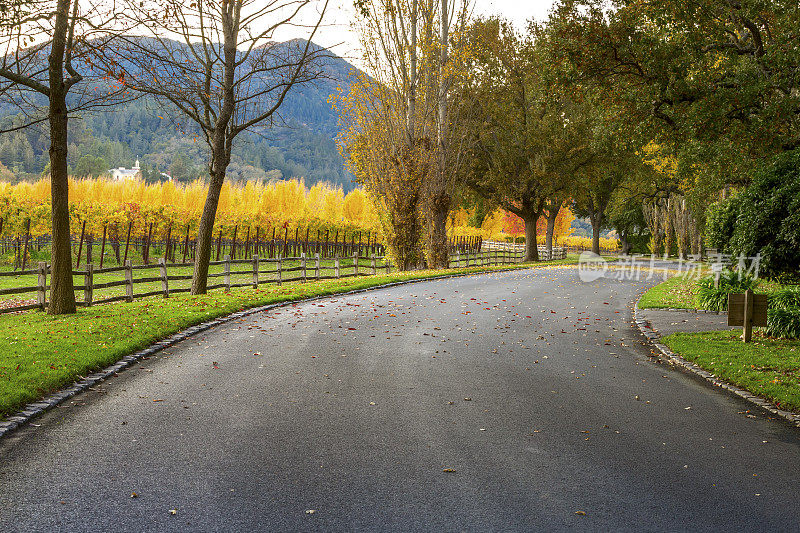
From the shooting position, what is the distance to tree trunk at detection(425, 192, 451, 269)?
1142 inches

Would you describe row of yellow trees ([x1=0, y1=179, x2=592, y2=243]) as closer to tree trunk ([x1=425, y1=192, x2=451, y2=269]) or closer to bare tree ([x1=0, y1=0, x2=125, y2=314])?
tree trunk ([x1=425, y1=192, x2=451, y2=269])

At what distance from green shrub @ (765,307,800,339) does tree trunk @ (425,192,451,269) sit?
18345 millimetres

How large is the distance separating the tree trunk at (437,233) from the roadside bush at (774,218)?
18.8 meters

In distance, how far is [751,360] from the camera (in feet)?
31.0

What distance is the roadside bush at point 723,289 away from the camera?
14.8 metres

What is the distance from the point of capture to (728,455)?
18.1 feet

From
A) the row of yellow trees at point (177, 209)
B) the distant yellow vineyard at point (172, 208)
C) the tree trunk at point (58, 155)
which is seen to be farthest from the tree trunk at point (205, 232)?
the distant yellow vineyard at point (172, 208)

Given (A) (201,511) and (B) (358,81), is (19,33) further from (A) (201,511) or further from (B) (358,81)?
(B) (358,81)

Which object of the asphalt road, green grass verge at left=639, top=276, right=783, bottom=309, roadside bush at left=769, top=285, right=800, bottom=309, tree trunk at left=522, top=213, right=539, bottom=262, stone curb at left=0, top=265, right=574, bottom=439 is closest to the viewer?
the asphalt road

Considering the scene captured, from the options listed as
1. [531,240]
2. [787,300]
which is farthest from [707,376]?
[531,240]

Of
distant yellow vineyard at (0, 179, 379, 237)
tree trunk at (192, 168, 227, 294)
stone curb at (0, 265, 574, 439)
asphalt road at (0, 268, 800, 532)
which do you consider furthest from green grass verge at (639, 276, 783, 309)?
distant yellow vineyard at (0, 179, 379, 237)

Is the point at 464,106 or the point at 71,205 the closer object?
the point at 464,106

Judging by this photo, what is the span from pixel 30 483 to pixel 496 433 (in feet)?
12.8

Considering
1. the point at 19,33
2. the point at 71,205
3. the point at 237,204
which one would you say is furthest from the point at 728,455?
the point at 237,204
